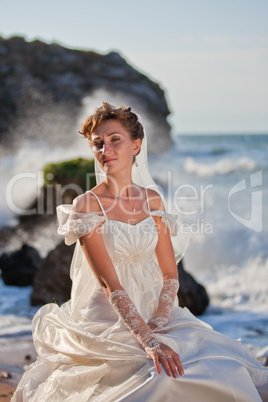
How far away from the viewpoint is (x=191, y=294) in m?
5.64

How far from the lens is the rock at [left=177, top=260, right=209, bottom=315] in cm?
546

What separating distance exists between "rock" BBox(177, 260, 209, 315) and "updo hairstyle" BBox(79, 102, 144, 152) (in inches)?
112

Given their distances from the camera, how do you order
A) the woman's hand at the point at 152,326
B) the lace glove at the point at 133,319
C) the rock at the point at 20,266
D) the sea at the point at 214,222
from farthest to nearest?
the rock at the point at 20,266
the sea at the point at 214,222
the woman's hand at the point at 152,326
the lace glove at the point at 133,319

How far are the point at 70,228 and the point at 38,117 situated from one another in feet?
75.7

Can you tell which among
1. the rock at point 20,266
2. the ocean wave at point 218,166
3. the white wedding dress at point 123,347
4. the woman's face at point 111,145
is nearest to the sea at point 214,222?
the ocean wave at point 218,166

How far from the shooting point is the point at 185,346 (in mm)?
2393

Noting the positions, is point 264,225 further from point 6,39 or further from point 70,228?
point 6,39

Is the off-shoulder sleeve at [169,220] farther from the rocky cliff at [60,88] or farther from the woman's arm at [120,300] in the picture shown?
the rocky cliff at [60,88]

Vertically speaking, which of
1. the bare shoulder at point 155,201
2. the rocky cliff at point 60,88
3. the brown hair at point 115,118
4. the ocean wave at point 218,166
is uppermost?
the rocky cliff at point 60,88

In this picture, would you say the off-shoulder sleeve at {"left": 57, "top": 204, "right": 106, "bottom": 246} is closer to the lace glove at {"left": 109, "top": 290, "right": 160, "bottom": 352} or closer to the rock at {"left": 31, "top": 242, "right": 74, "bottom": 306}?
the lace glove at {"left": 109, "top": 290, "right": 160, "bottom": 352}

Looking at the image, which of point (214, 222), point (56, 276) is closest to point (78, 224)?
point (56, 276)

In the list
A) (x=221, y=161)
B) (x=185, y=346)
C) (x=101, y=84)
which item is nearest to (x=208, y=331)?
(x=185, y=346)

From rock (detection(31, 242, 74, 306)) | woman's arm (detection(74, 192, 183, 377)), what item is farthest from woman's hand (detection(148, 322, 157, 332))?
rock (detection(31, 242, 74, 306))

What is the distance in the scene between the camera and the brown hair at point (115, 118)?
280 cm
